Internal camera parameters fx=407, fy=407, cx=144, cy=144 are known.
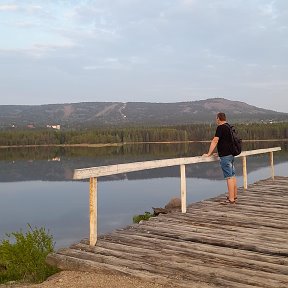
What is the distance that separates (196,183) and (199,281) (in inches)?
1056

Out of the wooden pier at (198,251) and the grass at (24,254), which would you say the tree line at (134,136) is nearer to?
the grass at (24,254)

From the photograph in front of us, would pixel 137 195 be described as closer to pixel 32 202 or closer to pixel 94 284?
pixel 32 202

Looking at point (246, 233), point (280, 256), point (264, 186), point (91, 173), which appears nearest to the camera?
point (280, 256)

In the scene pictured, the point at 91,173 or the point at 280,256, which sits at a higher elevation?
the point at 91,173

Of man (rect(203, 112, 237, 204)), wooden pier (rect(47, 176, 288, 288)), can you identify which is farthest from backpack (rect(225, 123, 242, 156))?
wooden pier (rect(47, 176, 288, 288))

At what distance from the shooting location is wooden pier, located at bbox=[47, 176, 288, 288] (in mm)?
4203

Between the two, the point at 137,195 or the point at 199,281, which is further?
the point at 137,195

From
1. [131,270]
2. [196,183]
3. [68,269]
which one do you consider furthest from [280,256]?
[196,183]

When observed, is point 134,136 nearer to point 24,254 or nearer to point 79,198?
point 79,198

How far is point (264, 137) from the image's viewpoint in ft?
331

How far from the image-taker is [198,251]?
5.10 meters

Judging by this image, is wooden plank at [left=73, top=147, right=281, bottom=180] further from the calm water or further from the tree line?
the tree line

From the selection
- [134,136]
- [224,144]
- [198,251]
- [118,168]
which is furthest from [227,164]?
[134,136]

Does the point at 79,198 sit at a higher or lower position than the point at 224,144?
lower
